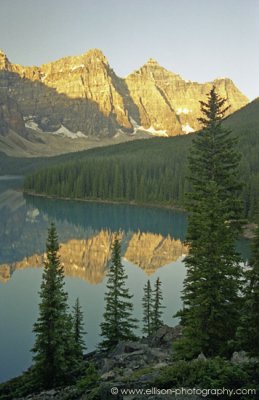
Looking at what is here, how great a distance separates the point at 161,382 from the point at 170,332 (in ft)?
59.8

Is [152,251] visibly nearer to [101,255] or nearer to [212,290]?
[101,255]

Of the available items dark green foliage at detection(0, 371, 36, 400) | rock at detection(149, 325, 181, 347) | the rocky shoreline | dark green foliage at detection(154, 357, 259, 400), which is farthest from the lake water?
dark green foliage at detection(154, 357, 259, 400)

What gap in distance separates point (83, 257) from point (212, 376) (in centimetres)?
6602

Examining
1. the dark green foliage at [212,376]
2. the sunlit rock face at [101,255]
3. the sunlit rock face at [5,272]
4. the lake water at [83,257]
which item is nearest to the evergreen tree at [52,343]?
the lake water at [83,257]

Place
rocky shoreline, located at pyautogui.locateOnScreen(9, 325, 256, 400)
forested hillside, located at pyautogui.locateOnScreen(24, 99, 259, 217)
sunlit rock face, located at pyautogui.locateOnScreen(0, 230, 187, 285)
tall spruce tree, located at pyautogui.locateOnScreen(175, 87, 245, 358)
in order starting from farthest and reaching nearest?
forested hillside, located at pyautogui.locateOnScreen(24, 99, 259, 217) → sunlit rock face, located at pyautogui.locateOnScreen(0, 230, 187, 285) → tall spruce tree, located at pyautogui.locateOnScreen(175, 87, 245, 358) → rocky shoreline, located at pyautogui.locateOnScreen(9, 325, 256, 400)

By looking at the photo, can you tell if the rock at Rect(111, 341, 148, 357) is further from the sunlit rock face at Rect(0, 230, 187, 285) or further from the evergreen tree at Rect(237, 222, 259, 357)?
the sunlit rock face at Rect(0, 230, 187, 285)

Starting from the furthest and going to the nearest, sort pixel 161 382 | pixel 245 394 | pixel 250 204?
pixel 250 204, pixel 161 382, pixel 245 394

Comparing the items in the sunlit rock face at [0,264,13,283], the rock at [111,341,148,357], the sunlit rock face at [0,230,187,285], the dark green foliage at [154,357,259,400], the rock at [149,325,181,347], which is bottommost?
the sunlit rock face at [0,264,13,283]

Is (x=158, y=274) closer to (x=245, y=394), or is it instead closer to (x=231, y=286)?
(x=231, y=286)

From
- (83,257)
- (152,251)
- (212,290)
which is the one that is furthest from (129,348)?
(152,251)

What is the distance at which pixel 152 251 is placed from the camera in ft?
278

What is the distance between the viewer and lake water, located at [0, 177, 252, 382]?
42531 mm

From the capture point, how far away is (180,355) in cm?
1953

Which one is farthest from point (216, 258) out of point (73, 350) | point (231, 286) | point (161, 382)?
point (73, 350)
